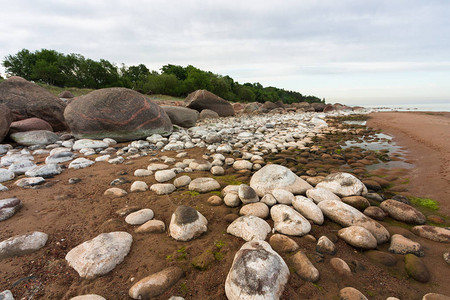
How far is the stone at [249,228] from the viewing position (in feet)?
5.60

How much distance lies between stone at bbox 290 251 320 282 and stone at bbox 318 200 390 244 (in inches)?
27.5

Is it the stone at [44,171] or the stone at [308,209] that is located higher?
the stone at [308,209]

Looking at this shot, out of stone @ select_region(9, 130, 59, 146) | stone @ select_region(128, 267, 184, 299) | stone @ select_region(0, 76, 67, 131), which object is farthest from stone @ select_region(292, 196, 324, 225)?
stone @ select_region(0, 76, 67, 131)

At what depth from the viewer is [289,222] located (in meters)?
1.81

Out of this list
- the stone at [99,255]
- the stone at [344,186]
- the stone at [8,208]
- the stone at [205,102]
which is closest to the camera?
the stone at [99,255]

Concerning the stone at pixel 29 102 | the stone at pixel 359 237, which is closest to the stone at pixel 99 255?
the stone at pixel 359 237

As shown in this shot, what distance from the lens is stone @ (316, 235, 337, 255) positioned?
1570 mm

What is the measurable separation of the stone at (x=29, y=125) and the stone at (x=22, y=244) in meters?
5.85

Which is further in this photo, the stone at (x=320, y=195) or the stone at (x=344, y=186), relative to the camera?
the stone at (x=344, y=186)

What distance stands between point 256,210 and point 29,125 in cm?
723

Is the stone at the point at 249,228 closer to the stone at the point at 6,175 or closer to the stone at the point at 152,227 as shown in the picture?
the stone at the point at 152,227

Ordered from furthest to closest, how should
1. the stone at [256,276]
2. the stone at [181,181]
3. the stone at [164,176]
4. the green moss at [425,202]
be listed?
the stone at [164,176], the stone at [181,181], the green moss at [425,202], the stone at [256,276]

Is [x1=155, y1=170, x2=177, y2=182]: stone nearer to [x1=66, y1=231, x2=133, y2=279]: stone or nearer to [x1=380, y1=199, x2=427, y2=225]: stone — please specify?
[x1=66, y1=231, x2=133, y2=279]: stone

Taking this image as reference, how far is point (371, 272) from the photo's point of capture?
142 cm
